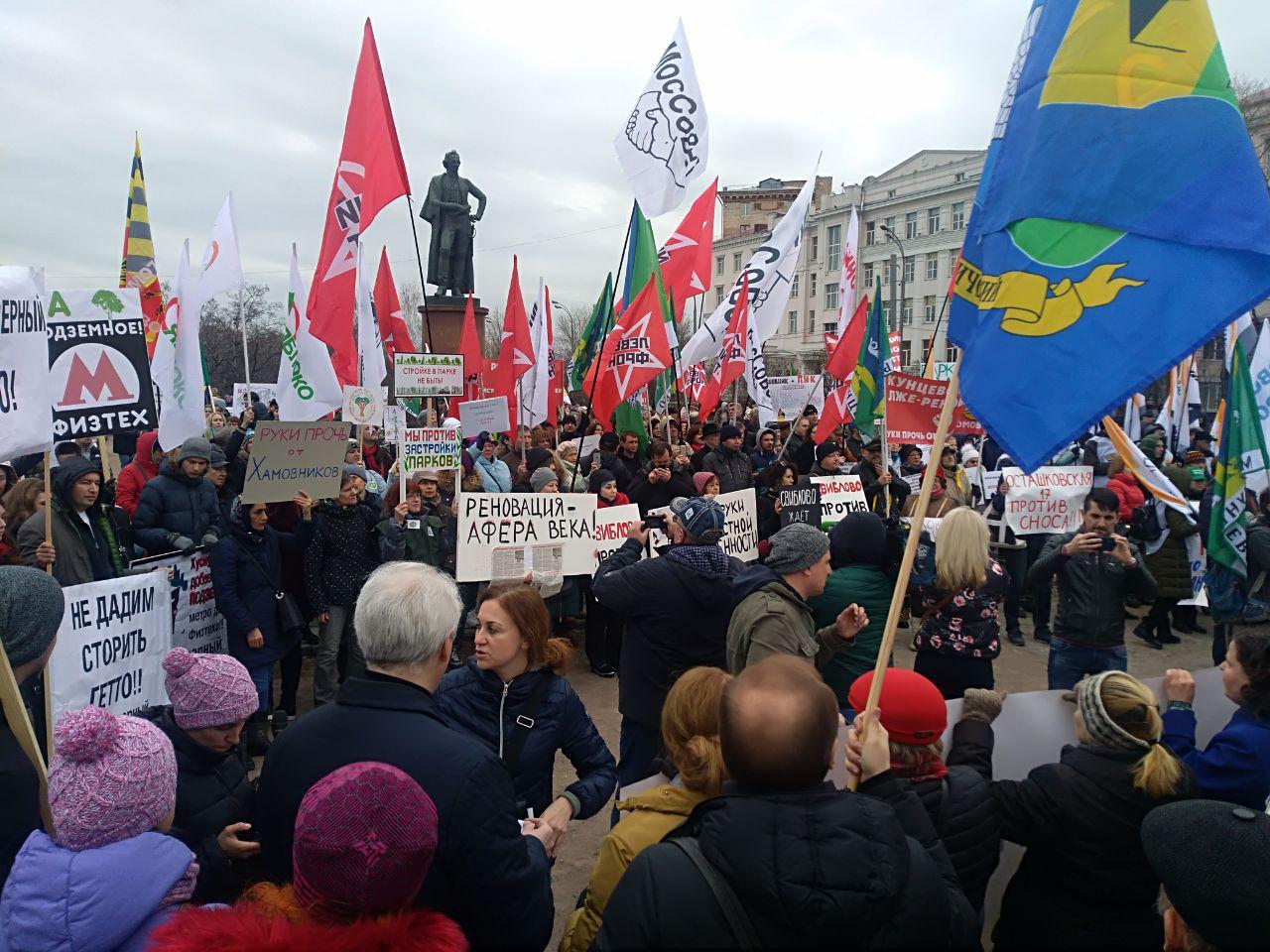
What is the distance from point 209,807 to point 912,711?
6.95ft

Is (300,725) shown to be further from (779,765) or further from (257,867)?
(779,765)

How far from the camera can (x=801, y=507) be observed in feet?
24.5

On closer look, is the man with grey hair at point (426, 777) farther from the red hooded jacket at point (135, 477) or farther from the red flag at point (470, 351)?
the red flag at point (470, 351)

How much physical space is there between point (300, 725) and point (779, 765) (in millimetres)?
1193

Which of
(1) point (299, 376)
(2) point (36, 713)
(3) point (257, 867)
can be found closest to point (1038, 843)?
(3) point (257, 867)

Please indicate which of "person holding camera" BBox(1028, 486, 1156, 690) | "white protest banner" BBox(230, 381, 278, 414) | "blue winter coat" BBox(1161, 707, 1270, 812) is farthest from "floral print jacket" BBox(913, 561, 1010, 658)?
"white protest banner" BBox(230, 381, 278, 414)

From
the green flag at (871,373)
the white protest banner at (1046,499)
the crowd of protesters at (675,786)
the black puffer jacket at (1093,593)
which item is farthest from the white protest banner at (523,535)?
the green flag at (871,373)

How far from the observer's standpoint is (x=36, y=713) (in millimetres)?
3605

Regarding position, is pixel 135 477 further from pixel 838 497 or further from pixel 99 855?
pixel 99 855

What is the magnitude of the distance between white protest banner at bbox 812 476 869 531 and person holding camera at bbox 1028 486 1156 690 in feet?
9.94

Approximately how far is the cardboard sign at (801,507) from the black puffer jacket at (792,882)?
5.85 meters

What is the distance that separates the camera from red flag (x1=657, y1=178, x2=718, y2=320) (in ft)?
30.6

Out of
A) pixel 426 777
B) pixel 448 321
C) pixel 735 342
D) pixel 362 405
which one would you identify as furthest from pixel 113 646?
pixel 448 321

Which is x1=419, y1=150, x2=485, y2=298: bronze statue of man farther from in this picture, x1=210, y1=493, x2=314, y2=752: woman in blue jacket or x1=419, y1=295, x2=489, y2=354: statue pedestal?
x1=210, y1=493, x2=314, y2=752: woman in blue jacket
